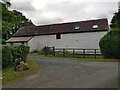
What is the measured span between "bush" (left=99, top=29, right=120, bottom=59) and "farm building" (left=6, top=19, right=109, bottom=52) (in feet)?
36.3

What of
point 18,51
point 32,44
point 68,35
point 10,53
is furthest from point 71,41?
point 10,53

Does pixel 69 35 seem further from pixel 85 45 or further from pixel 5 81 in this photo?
pixel 5 81

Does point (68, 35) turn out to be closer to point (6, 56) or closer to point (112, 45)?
point (112, 45)

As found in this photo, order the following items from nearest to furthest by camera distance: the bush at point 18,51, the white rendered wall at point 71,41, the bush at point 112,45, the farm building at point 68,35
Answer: the bush at point 18,51
the bush at point 112,45
the white rendered wall at point 71,41
the farm building at point 68,35

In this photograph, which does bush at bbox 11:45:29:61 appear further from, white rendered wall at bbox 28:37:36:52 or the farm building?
white rendered wall at bbox 28:37:36:52

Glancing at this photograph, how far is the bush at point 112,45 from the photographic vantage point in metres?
19.3

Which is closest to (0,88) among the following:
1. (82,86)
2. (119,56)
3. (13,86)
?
(13,86)

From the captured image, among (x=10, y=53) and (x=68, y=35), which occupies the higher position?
(x=68, y=35)

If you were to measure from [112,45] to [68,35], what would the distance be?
609 inches

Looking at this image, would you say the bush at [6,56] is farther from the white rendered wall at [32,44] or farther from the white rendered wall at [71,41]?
the white rendered wall at [32,44]

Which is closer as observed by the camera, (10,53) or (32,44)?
(10,53)

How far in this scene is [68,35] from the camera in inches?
1357

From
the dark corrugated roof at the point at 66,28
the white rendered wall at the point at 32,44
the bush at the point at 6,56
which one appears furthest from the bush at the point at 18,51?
the white rendered wall at the point at 32,44

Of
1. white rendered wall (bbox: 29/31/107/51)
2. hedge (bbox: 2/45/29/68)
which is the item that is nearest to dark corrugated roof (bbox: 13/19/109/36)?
white rendered wall (bbox: 29/31/107/51)
